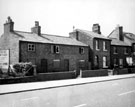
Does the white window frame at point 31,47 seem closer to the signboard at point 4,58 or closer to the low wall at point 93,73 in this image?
the low wall at point 93,73

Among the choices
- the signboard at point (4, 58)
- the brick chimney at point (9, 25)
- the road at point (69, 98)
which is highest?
the brick chimney at point (9, 25)

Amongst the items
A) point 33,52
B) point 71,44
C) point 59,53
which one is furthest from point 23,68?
point 71,44

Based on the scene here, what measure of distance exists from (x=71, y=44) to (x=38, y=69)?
7.89m

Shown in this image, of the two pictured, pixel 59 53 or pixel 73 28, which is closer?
pixel 59 53

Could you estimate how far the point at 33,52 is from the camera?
24.8m

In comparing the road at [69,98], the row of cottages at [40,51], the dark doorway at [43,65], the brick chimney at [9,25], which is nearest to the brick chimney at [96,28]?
the row of cottages at [40,51]

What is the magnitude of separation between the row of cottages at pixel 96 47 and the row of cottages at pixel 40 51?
2.51 metres

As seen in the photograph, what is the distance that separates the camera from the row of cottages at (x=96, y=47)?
33.7 m

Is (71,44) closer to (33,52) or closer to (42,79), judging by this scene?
(33,52)

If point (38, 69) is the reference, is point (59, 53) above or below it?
above

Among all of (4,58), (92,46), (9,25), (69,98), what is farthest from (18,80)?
(92,46)

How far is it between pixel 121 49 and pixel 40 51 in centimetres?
2352

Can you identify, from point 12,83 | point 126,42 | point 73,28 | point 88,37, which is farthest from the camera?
point 126,42

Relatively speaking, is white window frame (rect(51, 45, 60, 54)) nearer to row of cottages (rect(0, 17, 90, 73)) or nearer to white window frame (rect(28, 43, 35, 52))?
row of cottages (rect(0, 17, 90, 73))
